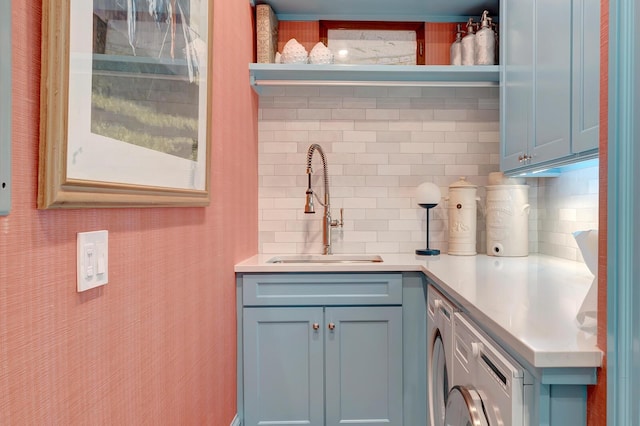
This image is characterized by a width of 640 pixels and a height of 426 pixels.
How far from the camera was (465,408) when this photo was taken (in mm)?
1174

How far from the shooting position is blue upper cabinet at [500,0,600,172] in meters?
1.42

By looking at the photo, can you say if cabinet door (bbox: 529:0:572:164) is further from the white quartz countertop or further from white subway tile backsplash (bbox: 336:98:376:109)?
white subway tile backsplash (bbox: 336:98:376:109)

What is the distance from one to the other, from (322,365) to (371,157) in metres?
1.26

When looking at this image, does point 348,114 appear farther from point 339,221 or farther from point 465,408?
point 465,408

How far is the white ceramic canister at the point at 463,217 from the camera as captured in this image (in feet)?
7.90

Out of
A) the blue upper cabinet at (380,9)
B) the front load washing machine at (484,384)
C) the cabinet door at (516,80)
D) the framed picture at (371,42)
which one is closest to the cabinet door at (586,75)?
the cabinet door at (516,80)

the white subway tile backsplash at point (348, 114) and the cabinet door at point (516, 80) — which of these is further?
the white subway tile backsplash at point (348, 114)

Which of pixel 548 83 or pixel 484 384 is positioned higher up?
pixel 548 83

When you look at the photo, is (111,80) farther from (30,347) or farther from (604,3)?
(604,3)

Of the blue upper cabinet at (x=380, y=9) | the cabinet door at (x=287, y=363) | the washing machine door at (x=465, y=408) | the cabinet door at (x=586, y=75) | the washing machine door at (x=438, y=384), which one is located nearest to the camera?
the washing machine door at (x=465, y=408)

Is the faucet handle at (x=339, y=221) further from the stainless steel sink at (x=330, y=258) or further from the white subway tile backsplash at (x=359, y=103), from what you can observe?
the white subway tile backsplash at (x=359, y=103)

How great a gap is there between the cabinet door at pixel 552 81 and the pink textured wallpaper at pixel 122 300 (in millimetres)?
1337

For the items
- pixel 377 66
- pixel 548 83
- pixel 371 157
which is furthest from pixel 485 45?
pixel 371 157

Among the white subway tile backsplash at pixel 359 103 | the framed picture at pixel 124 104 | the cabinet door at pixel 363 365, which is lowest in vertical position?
the cabinet door at pixel 363 365
